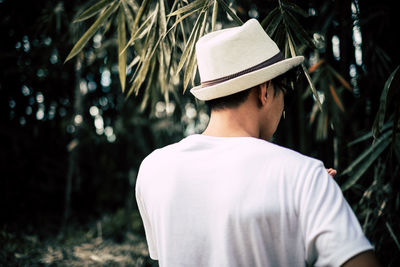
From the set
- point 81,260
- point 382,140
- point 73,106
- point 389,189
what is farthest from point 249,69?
point 73,106

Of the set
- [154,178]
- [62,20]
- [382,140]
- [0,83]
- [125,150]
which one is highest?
[62,20]

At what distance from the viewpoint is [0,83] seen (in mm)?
3697

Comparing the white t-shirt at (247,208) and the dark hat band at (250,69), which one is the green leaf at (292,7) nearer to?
the dark hat band at (250,69)

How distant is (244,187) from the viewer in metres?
0.71

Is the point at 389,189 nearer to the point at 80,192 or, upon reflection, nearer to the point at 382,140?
the point at 382,140

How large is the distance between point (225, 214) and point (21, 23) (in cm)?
341

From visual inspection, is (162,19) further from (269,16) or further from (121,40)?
(269,16)

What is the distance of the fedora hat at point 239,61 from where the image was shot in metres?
0.81

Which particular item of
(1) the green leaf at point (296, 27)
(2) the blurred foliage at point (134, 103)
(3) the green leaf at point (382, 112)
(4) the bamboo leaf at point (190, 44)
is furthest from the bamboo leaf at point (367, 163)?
(4) the bamboo leaf at point (190, 44)

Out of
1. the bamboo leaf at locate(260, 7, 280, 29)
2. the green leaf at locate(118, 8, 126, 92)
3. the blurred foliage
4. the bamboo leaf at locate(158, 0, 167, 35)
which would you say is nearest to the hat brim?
the blurred foliage

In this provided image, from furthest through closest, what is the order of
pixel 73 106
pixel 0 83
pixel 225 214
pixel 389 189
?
pixel 73 106 → pixel 0 83 → pixel 389 189 → pixel 225 214

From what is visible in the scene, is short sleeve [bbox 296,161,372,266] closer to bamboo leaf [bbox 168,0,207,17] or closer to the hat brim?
the hat brim

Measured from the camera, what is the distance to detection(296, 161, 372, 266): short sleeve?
0.64 metres

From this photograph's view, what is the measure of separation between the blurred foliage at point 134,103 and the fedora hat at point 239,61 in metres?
0.41
